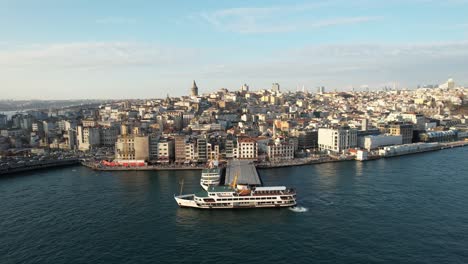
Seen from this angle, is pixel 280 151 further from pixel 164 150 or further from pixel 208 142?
pixel 164 150

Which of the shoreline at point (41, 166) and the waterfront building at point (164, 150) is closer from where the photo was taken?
the shoreline at point (41, 166)

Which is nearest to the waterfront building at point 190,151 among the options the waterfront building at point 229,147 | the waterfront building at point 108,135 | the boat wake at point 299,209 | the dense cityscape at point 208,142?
the dense cityscape at point 208,142

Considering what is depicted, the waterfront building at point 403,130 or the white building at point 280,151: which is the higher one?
the waterfront building at point 403,130

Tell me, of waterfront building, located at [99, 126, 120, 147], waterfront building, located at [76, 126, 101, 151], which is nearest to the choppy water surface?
waterfront building, located at [76, 126, 101, 151]

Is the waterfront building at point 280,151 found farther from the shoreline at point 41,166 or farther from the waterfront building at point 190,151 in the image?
the shoreline at point 41,166

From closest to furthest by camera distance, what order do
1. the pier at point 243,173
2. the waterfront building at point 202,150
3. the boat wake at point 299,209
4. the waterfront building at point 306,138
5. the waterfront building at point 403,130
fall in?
the boat wake at point 299,209 → the pier at point 243,173 → the waterfront building at point 202,150 → the waterfront building at point 306,138 → the waterfront building at point 403,130

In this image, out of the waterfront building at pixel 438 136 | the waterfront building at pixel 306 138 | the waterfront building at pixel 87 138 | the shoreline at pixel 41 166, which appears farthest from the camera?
the waterfront building at pixel 438 136

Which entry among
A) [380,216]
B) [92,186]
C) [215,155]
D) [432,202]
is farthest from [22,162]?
[432,202]

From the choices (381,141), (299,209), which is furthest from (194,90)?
(299,209)
